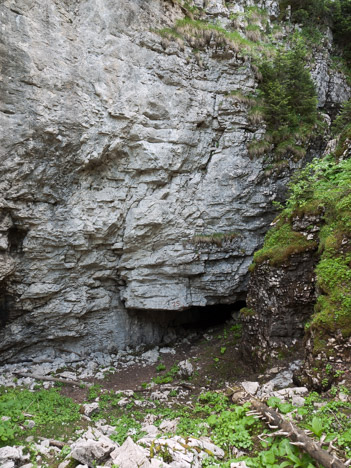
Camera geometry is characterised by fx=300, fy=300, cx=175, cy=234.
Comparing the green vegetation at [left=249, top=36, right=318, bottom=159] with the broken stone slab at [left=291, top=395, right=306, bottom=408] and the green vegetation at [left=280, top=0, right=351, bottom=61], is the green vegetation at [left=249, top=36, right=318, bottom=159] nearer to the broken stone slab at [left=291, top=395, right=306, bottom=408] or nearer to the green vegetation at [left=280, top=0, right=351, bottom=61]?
the green vegetation at [left=280, top=0, right=351, bottom=61]

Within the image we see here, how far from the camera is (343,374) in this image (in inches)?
197

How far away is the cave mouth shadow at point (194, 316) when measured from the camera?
1238 cm

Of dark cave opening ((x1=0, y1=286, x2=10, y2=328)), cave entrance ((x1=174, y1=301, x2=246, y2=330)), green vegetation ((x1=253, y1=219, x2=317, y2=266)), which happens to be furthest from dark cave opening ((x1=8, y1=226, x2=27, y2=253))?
cave entrance ((x1=174, y1=301, x2=246, y2=330))

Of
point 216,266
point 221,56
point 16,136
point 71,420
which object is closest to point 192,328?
point 216,266

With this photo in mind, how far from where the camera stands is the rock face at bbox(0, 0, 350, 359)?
8.62 metres

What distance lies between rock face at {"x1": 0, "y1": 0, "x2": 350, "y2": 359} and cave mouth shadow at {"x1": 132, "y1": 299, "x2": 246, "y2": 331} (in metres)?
0.30

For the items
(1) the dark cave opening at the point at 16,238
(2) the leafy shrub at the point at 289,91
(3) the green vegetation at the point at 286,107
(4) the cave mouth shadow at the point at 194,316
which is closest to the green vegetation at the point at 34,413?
(1) the dark cave opening at the point at 16,238

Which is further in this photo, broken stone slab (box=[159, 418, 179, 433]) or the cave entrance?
the cave entrance

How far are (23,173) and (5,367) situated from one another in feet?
20.7

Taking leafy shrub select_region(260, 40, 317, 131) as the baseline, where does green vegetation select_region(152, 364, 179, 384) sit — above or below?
below

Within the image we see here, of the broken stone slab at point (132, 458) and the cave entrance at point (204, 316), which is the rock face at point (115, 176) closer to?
the cave entrance at point (204, 316)

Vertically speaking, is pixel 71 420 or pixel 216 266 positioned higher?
pixel 216 266

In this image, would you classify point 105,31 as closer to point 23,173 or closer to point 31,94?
point 31,94

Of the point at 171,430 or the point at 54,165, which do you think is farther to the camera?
the point at 54,165
